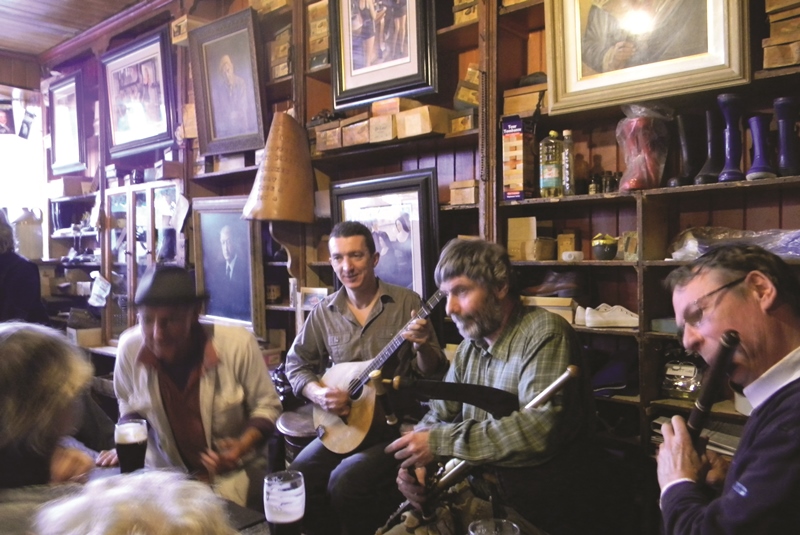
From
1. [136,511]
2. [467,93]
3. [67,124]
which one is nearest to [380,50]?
[467,93]

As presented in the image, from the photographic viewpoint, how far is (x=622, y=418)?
8.23ft

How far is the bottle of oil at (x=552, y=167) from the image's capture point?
8.21 ft

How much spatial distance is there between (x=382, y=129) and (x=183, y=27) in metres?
1.78

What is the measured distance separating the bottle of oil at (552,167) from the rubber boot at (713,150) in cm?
53

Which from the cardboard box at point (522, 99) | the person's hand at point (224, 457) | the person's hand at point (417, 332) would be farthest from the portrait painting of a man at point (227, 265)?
the person's hand at point (224, 457)

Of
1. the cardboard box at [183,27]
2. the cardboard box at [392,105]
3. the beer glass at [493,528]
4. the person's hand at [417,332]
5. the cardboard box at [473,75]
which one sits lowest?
the beer glass at [493,528]

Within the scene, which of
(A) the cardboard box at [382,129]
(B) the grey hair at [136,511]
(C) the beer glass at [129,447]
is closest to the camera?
(B) the grey hair at [136,511]

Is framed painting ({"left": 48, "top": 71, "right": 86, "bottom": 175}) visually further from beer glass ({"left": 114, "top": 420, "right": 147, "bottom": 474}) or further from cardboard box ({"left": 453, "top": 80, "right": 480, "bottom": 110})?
beer glass ({"left": 114, "top": 420, "right": 147, "bottom": 474})

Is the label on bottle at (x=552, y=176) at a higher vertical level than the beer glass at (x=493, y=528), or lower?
higher

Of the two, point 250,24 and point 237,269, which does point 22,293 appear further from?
point 250,24

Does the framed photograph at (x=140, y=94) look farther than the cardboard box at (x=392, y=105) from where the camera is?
Yes

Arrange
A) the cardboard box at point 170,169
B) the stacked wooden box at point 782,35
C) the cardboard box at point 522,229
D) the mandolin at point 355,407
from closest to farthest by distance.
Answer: the stacked wooden box at point 782,35
the mandolin at point 355,407
the cardboard box at point 522,229
the cardboard box at point 170,169

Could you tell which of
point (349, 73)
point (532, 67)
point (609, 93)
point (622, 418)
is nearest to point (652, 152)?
point (609, 93)

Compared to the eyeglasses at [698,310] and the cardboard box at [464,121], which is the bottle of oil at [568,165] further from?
the eyeglasses at [698,310]
